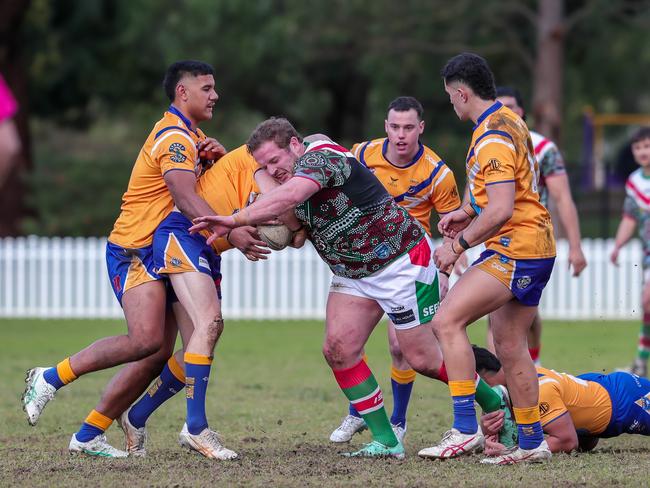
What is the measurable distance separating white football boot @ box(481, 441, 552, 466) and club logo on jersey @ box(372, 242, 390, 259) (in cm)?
132

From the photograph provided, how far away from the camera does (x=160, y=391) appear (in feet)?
23.1

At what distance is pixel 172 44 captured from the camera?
2261 centimetres

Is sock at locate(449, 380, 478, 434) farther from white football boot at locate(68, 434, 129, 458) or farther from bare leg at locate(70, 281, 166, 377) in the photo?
white football boot at locate(68, 434, 129, 458)

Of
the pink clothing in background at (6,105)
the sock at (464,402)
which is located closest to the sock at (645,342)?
the sock at (464,402)

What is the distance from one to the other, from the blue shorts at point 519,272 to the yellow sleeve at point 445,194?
58.8 inches

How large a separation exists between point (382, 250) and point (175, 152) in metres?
1.39

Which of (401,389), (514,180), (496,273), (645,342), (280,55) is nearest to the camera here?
(514,180)

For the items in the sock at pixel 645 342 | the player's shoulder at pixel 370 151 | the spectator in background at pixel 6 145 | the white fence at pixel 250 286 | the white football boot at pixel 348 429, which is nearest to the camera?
the spectator in background at pixel 6 145

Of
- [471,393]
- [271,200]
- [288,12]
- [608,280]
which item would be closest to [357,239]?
[271,200]

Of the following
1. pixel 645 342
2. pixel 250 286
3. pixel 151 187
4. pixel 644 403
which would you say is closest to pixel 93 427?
pixel 151 187

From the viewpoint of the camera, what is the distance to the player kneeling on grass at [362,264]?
→ 21.3ft

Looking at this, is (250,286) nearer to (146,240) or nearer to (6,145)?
(146,240)

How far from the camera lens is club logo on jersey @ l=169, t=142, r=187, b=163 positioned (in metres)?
6.69

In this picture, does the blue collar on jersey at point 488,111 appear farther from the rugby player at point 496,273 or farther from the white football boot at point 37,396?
the white football boot at point 37,396
